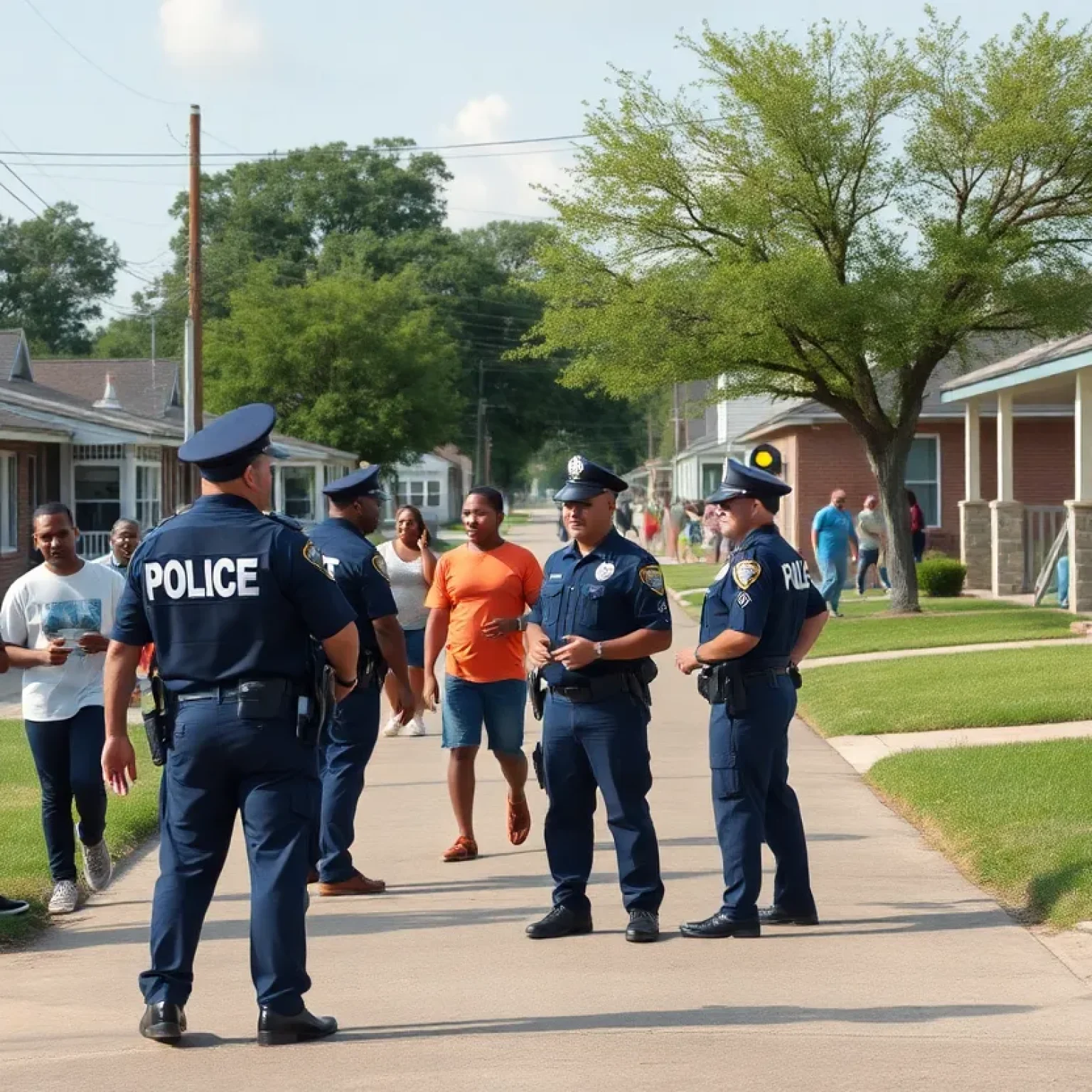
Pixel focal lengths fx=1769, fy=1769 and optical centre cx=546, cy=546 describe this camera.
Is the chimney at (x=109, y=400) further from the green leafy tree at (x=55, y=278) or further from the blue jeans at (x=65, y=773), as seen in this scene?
the green leafy tree at (x=55, y=278)

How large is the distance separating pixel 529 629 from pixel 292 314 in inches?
1908

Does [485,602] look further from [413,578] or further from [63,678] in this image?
[413,578]

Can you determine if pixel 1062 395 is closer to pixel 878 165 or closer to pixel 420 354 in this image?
pixel 878 165

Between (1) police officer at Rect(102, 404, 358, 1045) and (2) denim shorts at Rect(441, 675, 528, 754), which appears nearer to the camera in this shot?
(1) police officer at Rect(102, 404, 358, 1045)

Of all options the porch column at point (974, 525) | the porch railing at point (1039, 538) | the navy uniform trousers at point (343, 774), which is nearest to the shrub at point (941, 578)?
the porch railing at point (1039, 538)

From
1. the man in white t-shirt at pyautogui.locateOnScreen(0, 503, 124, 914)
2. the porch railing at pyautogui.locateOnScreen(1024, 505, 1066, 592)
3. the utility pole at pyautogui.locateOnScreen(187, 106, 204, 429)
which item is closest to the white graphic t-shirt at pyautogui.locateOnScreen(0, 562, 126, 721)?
the man in white t-shirt at pyautogui.locateOnScreen(0, 503, 124, 914)

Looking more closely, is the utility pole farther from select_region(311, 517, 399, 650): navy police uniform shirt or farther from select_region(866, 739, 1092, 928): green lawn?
select_region(311, 517, 399, 650): navy police uniform shirt

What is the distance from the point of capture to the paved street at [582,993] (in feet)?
17.7

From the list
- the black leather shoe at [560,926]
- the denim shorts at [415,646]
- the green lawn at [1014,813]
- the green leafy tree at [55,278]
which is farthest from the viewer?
the green leafy tree at [55,278]

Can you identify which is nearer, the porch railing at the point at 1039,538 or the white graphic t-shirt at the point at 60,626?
the white graphic t-shirt at the point at 60,626

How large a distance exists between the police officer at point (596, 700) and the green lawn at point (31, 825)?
2348 millimetres

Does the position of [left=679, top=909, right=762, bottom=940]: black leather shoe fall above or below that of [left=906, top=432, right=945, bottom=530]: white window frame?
below

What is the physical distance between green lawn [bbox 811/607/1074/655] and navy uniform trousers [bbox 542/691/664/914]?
1292 cm

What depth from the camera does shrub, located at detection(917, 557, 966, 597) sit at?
27.7 meters
